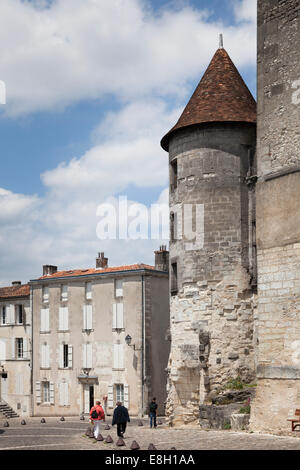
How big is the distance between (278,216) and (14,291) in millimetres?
20511

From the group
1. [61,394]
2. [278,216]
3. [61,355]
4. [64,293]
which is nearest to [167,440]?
[278,216]

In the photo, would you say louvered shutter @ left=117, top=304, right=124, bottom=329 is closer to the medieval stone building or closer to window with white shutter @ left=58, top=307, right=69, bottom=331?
window with white shutter @ left=58, top=307, right=69, bottom=331

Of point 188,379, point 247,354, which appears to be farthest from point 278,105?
point 188,379

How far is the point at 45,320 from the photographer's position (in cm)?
3127

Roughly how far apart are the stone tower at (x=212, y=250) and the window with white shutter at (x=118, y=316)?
8.07 meters

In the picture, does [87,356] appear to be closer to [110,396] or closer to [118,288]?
[110,396]

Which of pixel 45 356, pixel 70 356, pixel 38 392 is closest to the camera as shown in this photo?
pixel 70 356

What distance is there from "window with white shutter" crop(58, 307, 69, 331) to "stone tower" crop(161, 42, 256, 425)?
35.1 ft

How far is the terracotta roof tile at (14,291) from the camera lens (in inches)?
1302

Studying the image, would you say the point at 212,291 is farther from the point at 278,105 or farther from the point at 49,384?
the point at 49,384

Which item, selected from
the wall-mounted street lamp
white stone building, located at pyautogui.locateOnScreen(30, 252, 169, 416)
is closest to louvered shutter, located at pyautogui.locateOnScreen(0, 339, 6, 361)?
white stone building, located at pyautogui.locateOnScreen(30, 252, 169, 416)

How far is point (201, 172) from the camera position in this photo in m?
20.2

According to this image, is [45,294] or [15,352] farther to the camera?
[15,352]

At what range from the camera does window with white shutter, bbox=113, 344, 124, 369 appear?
28.2 metres
